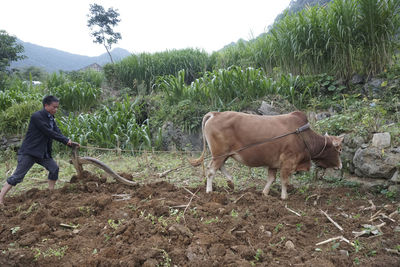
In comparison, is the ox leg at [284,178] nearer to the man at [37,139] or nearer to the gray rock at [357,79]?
the man at [37,139]

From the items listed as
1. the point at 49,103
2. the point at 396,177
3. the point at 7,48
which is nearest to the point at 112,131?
the point at 49,103

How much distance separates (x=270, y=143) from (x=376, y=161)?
1.44 meters

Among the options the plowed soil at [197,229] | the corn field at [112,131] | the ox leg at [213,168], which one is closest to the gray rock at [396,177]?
the plowed soil at [197,229]

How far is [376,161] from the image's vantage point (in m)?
4.08

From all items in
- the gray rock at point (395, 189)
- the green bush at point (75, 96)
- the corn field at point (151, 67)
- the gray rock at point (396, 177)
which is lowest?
the gray rock at point (395, 189)

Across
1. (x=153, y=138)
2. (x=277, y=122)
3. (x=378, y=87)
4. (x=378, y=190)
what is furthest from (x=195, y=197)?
(x=378, y=87)

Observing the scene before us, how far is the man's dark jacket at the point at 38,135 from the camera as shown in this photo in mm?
4230

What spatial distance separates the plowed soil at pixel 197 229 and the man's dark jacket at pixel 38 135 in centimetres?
66

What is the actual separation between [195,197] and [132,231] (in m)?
1.21

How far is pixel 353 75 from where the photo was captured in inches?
278

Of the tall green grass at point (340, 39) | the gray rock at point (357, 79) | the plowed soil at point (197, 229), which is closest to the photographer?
the plowed soil at point (197, 229)

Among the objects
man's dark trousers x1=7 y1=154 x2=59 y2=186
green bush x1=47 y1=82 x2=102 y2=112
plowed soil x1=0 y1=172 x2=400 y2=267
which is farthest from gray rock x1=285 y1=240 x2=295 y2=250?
green bush x1=47 y1=82 x2=102 y2=112

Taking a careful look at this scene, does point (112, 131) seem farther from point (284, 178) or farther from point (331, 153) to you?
point (331, 153)

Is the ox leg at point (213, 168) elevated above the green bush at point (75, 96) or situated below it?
below
